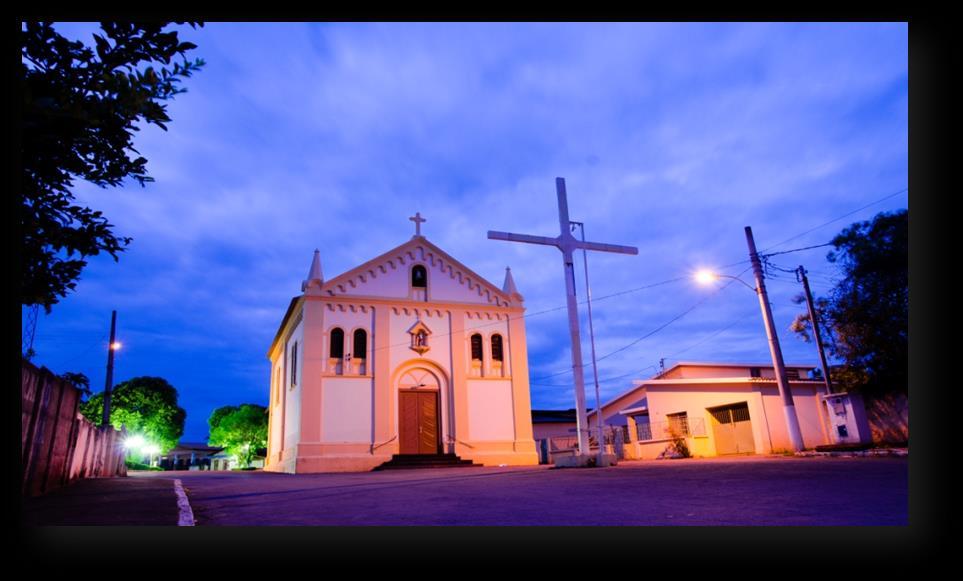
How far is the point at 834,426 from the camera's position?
17.6 metres

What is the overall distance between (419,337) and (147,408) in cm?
3626

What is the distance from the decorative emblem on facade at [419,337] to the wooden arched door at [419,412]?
84cm

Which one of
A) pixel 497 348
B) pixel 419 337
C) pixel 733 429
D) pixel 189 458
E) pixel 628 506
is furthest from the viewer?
pixel 189 458

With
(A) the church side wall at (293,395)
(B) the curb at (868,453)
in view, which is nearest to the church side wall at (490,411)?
(A) the church side wall at (293,395)

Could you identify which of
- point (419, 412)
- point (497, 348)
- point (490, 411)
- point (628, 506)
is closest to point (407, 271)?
point (497, 348)

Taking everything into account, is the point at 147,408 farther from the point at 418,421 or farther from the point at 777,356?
the point at 777,356

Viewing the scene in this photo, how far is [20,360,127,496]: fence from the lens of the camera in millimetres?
6996

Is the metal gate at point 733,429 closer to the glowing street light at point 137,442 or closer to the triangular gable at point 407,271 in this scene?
the triangular gable at point 407,271

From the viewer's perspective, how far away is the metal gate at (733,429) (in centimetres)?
2234

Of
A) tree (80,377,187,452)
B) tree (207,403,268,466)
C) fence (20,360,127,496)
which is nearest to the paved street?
fence (20,360,127,496)

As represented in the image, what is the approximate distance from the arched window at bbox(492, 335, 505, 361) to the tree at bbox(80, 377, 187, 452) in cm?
3069

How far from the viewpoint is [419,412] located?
20.5m

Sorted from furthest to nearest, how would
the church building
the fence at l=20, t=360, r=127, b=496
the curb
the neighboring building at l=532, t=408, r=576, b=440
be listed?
1. the neighboring building at l=532, t=408, r=576, b=440
2. the church building
3. the curb
4. the fence at l=20, t=360, r=127, b=496

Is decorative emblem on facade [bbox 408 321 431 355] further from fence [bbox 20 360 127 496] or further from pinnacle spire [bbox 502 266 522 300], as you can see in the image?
fence [bbox 20 360 127 496]
